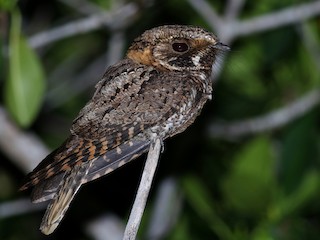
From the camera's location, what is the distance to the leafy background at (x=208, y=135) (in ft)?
17.4

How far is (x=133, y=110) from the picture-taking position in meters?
3.69

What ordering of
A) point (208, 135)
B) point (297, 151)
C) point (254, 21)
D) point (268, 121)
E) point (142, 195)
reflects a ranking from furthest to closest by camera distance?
point (208, 135) → point (268, 121) → point (254, 21) → point (297, 151) → point (142, 195)

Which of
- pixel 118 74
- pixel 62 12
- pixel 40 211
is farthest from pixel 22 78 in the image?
pixel 62 12

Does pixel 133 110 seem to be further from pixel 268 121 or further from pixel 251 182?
pixel 268 121

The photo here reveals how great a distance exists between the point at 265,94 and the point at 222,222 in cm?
132

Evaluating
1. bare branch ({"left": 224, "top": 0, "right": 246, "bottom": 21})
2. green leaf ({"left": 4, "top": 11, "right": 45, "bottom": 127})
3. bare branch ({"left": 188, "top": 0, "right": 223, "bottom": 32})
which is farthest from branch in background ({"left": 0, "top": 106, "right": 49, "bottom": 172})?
bare branch ({"left": 224, "top": 0, "right": 246, "bottom": 21})

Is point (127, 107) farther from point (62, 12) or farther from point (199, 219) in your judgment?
point (62, 12)

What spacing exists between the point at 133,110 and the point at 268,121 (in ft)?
8.12

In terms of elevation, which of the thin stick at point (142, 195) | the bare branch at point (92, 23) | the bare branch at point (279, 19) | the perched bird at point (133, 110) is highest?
the perched bird at point (133, 110)

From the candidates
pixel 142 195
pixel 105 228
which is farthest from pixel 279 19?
pixel 142 195

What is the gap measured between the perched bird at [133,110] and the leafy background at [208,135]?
113 centimetres

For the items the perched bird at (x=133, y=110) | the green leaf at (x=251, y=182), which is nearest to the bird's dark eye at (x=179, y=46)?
the perched bird at (x=133, y=110)

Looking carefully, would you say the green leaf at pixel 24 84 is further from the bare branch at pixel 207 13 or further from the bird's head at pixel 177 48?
the bare branch at pixel 207 13

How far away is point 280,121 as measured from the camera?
6012 mm
